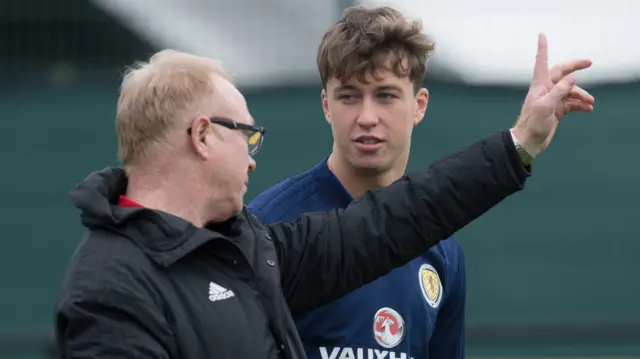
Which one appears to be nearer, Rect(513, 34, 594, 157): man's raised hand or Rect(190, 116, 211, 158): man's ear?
Rect(190, 116, 211, 158): man's ear

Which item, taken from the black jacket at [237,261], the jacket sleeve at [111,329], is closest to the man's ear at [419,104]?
the black jacket at [237,261]

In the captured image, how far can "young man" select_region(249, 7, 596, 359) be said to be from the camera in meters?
3.28

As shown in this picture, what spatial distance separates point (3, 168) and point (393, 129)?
208 inches

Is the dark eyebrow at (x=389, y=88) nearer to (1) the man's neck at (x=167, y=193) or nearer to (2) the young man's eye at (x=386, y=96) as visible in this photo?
(2) the young man's eye at (x=386, y=96)

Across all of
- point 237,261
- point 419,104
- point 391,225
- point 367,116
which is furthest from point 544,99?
point 419,104

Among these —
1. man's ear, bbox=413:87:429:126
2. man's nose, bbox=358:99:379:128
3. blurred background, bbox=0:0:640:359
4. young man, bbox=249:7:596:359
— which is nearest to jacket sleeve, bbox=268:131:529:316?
young man, bbox=249:7:596:359

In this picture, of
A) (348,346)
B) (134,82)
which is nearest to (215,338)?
(134,82)

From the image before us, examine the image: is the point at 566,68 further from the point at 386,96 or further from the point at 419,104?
the point at 419,104

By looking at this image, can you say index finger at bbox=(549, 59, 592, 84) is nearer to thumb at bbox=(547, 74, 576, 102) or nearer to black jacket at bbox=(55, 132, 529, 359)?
thumb at bbox=(547, 74, 576, 102)

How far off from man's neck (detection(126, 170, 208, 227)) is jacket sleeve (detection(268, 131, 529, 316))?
390 millimetres

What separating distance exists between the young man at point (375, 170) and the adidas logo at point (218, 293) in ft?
2.45

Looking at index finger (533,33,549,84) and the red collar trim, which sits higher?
index finger (533,33,549,84)

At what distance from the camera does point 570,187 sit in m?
7.92

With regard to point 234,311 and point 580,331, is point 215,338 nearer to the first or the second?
point 234,311
